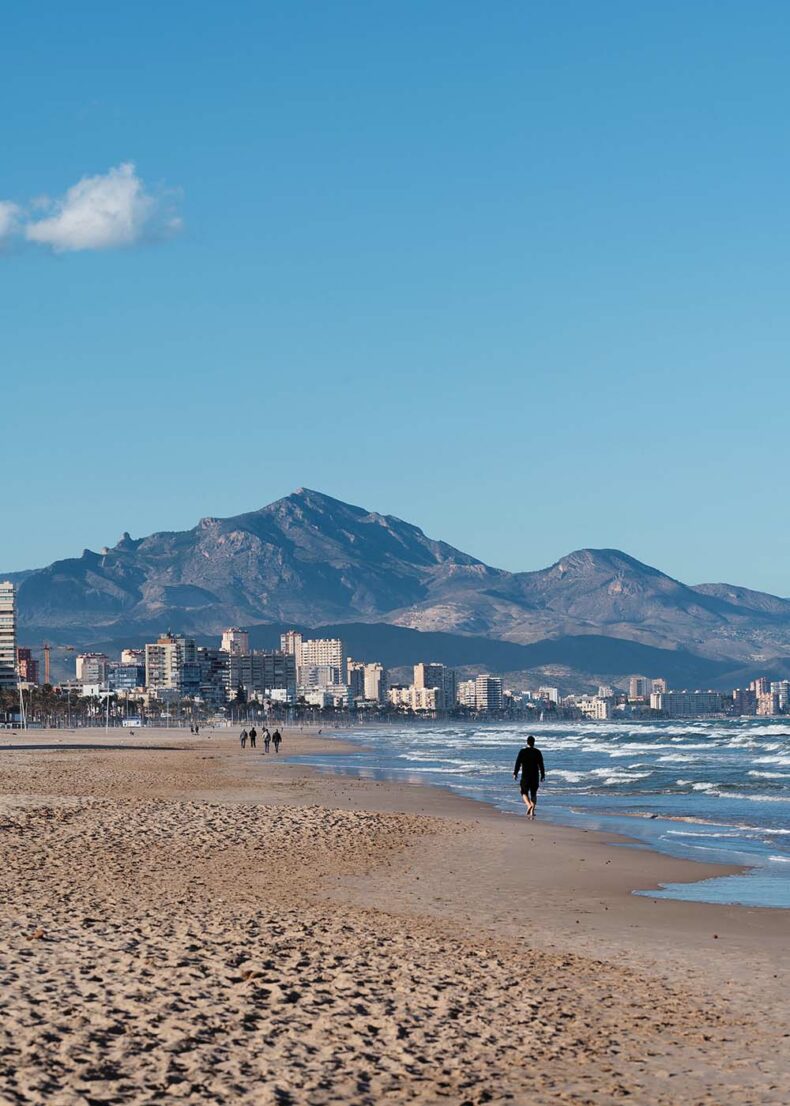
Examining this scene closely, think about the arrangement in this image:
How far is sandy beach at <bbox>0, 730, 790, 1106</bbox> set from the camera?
7.28m

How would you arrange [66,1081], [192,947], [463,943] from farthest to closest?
[463,943]
[192,947]
[66,1081]

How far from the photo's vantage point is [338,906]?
13906mm

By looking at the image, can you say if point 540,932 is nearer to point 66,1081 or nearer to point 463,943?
point 463,943

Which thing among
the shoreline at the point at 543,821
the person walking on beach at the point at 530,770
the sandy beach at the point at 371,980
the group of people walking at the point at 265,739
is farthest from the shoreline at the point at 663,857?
the group of people walking at the point at 265,739

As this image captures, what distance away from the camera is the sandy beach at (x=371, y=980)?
23.9ft

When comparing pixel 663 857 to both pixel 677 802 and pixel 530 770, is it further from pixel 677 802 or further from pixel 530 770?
pixel 677 802

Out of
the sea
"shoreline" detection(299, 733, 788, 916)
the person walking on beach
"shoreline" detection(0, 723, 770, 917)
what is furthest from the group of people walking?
the person walking on beach

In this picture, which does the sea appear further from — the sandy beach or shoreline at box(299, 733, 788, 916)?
the sandy beach

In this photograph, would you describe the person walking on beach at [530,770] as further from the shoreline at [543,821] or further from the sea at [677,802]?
the sea at [677,802]

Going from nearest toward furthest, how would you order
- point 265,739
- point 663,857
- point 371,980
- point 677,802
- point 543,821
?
point 371,980, point 663,857, point 543,821, point 677,802, point 265,739

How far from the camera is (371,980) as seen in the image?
9.58 metres

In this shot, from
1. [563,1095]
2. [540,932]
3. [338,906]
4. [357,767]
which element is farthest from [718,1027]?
[357,767]

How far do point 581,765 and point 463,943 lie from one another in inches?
1924

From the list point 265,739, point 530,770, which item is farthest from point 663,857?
point 265,739
